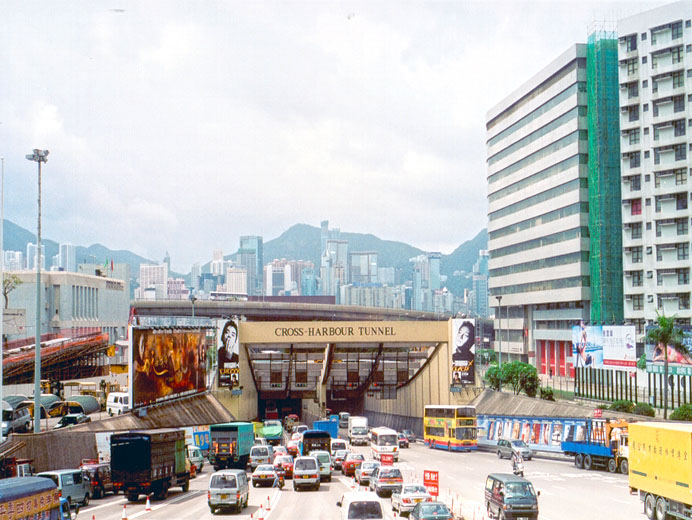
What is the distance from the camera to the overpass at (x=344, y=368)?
83750 mm

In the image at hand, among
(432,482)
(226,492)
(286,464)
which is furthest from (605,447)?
(226,492)

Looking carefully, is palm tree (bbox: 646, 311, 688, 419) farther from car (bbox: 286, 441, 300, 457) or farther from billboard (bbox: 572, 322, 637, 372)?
car (bbox: 286, 441, 300, 457)

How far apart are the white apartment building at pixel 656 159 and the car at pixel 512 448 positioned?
138 feet

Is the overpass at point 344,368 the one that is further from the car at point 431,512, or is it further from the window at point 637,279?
the car at point 431,512

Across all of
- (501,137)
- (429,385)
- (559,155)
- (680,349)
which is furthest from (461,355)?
(501,137)

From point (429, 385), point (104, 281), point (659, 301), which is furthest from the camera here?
point (104, 281)

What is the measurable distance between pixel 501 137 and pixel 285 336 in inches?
2966

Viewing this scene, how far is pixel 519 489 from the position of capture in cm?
2989

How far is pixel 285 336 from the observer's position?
83.4 meters

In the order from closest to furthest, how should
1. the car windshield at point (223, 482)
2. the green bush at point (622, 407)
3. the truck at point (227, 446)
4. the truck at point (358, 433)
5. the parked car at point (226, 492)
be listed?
the parked car at point (226, 492) → the car windshield at point (223, 482) → the truck at point (227, 446) → the green bush at point (622, 407) → the truck at point (358, 433)

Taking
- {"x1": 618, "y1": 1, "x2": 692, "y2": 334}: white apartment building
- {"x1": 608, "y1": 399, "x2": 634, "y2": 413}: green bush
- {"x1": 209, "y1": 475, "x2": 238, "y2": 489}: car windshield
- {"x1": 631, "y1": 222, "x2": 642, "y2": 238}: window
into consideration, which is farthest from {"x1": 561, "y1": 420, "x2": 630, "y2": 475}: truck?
{"x1": 631, "y1": 222, "x2": 642, "y2": 238}: window

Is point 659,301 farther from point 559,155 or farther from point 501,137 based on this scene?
point 501,137

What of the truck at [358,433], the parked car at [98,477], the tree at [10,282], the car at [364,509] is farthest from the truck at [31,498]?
the tree at [10,282]

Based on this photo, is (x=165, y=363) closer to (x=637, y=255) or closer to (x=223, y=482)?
(x=223, y=482)
